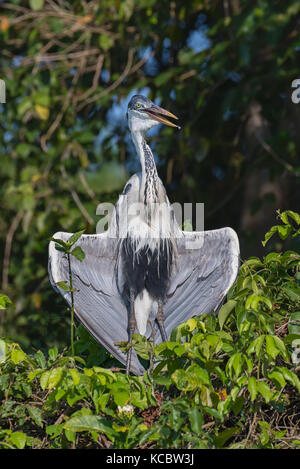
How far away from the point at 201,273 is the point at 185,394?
3.75ft

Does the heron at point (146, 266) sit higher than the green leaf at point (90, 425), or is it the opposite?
the heron at point (146, 266)

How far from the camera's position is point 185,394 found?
2236mm

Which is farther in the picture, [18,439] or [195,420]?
[18,439]

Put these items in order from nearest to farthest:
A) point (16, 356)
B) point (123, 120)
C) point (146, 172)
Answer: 1. point (16, 356)
2. point (146, 172)
3. point (123, 120)

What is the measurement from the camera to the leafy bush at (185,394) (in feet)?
7.07

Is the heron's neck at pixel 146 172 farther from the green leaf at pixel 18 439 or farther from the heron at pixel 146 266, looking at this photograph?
the green leaf at pixel 18 439

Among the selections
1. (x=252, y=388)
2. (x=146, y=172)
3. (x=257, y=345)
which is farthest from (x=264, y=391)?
(x=146, y=172)

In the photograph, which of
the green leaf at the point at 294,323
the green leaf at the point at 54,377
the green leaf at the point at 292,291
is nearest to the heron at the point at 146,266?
the green leaf at the point at 292,291

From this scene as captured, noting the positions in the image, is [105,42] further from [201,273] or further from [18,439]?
[18,439]

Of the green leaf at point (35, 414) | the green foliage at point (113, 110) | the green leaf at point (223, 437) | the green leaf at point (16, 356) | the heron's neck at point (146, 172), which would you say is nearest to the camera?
the green leaf at point (223, 437)

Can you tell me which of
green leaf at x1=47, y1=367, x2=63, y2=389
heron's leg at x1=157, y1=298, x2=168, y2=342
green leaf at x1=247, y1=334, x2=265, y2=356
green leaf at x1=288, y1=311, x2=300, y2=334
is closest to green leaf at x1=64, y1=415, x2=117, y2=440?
green leaf at x1=47, y1=367, x2=63, y2=389

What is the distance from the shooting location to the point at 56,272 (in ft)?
10.4

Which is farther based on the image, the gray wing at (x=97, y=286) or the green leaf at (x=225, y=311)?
the gray wing at (x=97, y=286)

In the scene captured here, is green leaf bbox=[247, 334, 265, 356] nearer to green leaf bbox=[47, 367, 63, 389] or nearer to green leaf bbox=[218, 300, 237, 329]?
green leaf bbox=[218, 300, 237, 329]
